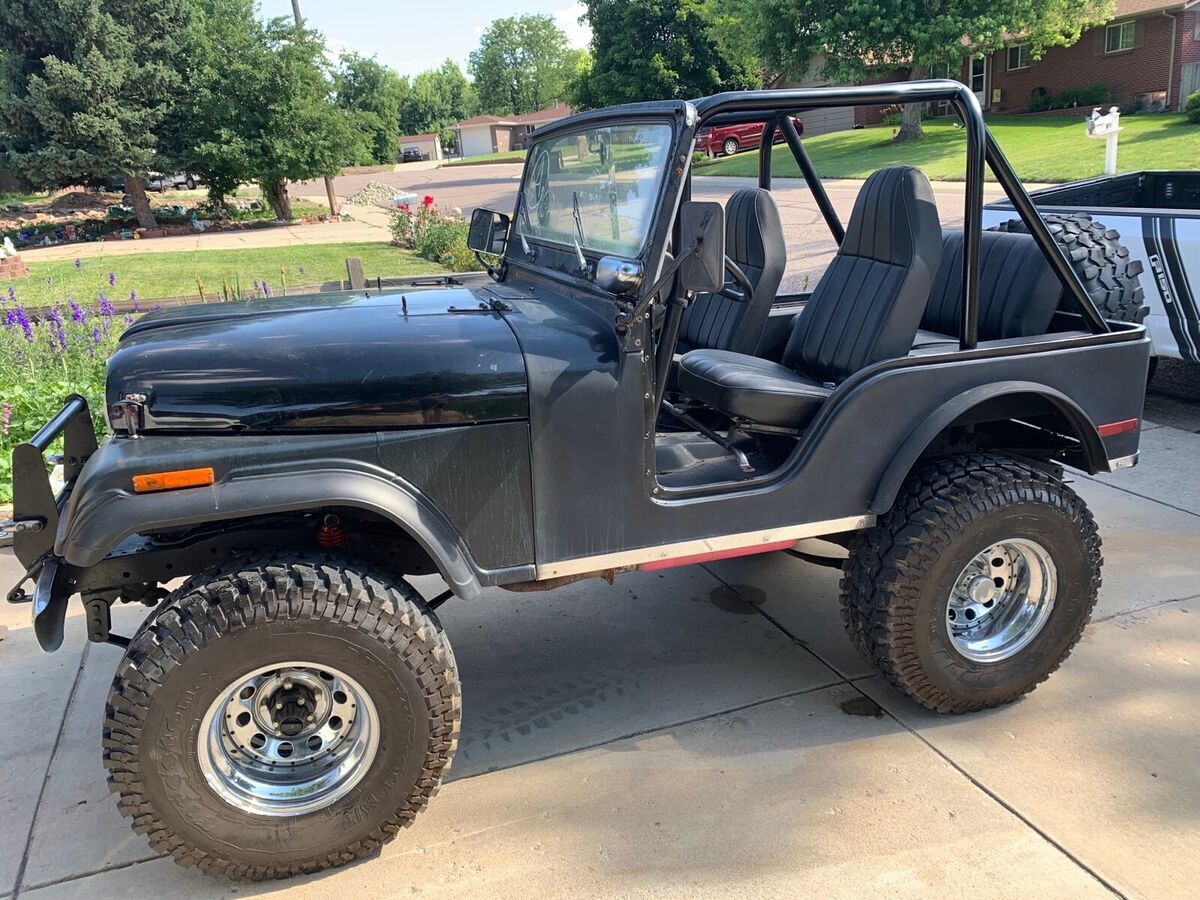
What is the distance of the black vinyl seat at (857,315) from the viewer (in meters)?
2.95

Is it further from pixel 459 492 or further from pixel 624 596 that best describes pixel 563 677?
pixel 459 492

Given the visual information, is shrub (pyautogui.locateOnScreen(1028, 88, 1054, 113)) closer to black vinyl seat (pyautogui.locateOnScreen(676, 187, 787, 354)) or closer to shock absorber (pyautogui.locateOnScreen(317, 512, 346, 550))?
black vinyl seat (pyautogui.locateOnScreen(676, 187, 787, 354))

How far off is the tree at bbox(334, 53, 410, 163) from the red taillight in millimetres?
20785

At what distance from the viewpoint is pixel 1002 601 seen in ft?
Answer: 10.3

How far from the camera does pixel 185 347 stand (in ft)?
8.16

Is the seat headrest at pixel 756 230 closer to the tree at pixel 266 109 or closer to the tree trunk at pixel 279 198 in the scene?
the tree at pixel 266 109

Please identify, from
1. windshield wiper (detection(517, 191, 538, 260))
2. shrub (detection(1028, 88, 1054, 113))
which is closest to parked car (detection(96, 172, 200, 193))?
windshield wiper (detection(517, 191, 538, 260))

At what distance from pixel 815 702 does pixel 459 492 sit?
1506 mm

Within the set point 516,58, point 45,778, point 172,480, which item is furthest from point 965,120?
point 516,58

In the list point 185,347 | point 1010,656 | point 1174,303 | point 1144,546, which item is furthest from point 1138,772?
point 1174,303

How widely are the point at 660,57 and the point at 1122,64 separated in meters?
15.3

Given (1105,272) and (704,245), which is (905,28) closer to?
(1105,272)

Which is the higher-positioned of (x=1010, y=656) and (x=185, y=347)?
(x=185, y=347)

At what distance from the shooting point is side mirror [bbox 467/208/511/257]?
370 cm
